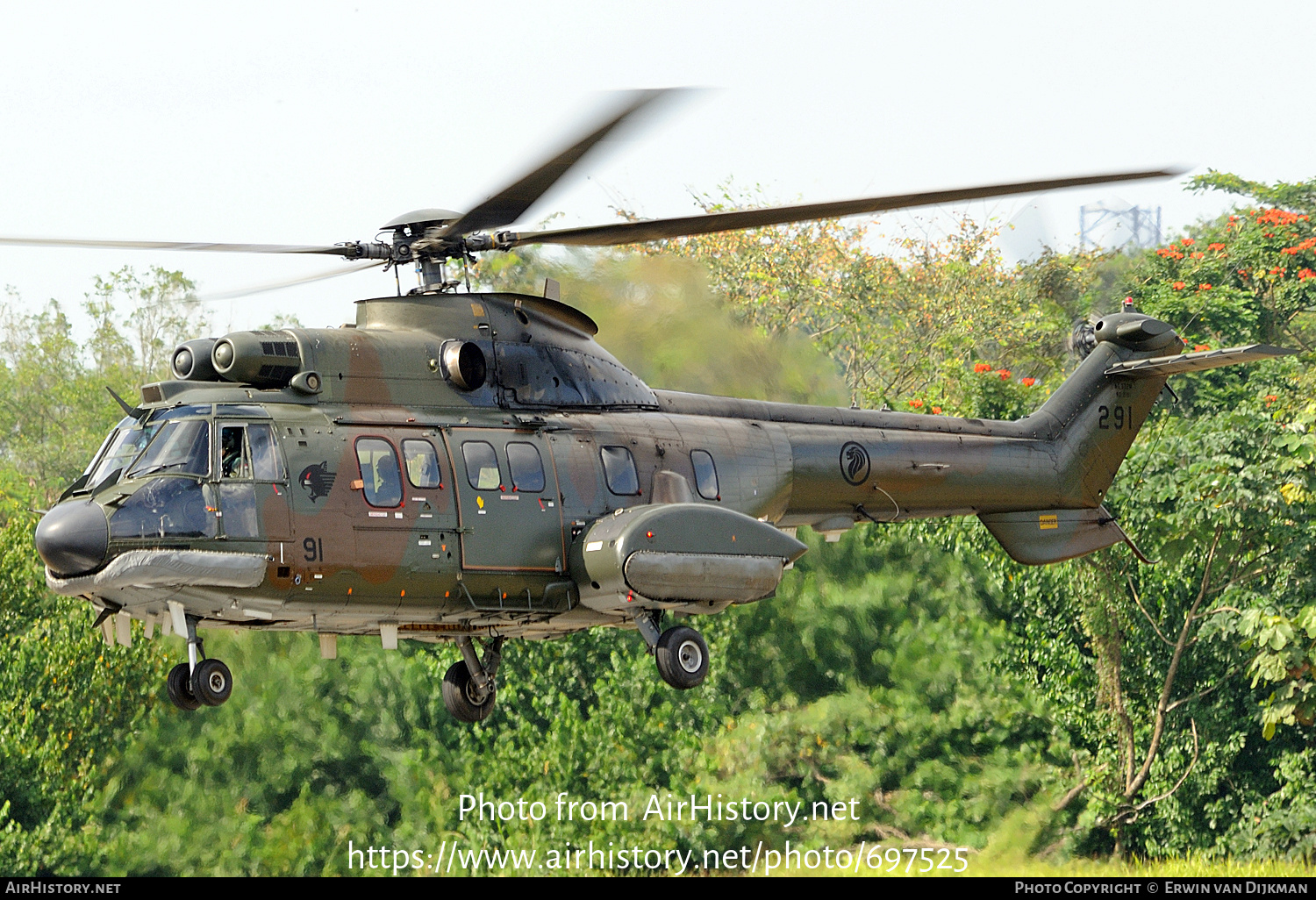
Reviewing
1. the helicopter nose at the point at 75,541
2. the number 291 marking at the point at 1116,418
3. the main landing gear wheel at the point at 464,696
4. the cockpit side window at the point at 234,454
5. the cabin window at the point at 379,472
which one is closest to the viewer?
the helicopter nose at the point at 75,541

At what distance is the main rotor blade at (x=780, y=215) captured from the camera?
1124cm

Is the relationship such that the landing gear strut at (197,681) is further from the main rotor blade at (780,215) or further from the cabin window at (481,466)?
the main rotor blade at (780,215)

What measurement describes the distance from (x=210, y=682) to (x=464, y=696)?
3128 millimetres

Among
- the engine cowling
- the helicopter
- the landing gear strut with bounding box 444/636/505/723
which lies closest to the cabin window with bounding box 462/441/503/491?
the helicopter

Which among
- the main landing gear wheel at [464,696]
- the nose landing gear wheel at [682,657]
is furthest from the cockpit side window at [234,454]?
the nose landing gear wheel at [682,657]

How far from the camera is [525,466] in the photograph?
12.2 metres

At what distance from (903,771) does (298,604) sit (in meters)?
14.5

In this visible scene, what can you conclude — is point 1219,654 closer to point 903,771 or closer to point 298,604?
point 903,771

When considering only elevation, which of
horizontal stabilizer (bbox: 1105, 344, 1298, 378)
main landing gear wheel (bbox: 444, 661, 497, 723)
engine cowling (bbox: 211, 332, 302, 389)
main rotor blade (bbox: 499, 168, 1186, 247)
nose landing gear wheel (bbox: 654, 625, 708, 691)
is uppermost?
main rotor blade (bbox: 499, 168, 1186, 247)

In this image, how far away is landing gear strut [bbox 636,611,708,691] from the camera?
12406mm

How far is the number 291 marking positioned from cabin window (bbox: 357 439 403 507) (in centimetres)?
859

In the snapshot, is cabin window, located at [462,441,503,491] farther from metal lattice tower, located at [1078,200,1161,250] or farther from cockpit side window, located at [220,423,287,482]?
metal lattice tower, located at [1078,200,1161,250]

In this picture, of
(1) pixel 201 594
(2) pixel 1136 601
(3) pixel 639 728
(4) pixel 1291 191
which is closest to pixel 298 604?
(1) pixel 201 594

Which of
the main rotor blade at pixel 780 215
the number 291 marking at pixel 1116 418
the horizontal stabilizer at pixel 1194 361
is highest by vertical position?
the main rotor blade at pixel 780 215
